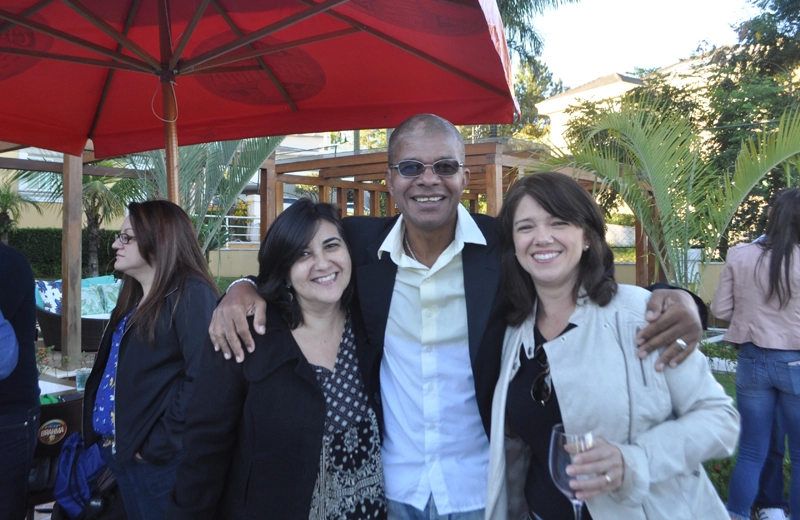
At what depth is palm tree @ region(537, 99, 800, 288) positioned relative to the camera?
17.7 feet

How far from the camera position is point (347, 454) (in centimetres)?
205

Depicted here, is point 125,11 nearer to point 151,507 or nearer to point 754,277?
point 151,507

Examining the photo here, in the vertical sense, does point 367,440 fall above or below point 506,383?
below

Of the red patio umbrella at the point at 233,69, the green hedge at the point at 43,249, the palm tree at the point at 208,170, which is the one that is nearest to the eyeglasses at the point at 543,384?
the red patio umbrella at the point at 233,69

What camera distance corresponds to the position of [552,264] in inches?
74.7

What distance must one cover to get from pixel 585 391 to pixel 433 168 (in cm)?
99

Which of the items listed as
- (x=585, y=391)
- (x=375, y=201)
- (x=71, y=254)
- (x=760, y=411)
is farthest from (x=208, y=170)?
(x=585, y=391)

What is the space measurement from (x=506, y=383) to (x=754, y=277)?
2.99 m

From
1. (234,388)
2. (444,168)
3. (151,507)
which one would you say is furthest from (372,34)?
(151,507)

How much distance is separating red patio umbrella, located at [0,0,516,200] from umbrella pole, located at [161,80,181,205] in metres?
0.01

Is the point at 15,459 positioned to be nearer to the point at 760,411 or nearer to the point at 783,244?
the point at 760,411

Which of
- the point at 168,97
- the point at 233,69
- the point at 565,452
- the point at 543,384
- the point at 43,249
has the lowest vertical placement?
the point at 565,452

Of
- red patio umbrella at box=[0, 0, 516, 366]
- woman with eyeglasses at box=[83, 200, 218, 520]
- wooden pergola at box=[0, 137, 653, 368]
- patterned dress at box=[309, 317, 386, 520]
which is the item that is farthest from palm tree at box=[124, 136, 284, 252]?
patterned dress at box=[309, 317, 386, 520]

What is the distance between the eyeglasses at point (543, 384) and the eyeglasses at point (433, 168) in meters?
0.77
